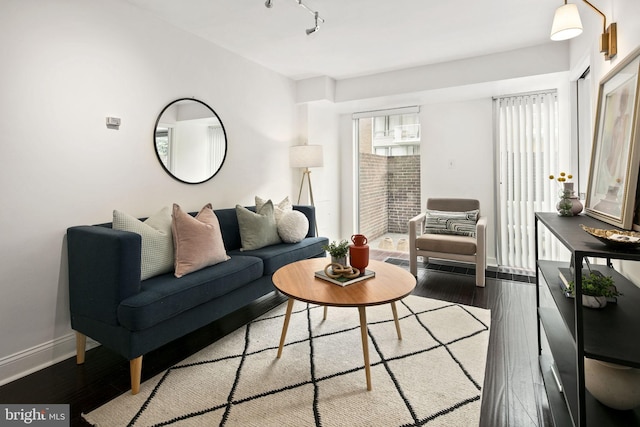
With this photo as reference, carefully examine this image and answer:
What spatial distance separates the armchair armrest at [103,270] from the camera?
1.80 m

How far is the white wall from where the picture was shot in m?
1.94

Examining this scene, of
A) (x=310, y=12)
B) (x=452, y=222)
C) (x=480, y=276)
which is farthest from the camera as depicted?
(x=452, y=222)

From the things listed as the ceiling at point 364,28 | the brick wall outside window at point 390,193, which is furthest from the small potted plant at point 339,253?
the brick wall outside window at point 390,193

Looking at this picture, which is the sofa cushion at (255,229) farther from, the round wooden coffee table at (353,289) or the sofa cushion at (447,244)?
the sofa cushion at (447,244)

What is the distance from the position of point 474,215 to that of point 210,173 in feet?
9.88

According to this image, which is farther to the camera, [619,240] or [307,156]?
[307,156]

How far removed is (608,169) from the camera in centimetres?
165

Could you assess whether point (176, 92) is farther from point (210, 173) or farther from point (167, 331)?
point (167, 331)

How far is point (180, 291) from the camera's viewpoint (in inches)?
77.5

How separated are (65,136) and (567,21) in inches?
127

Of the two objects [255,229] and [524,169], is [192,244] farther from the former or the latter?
[524,169]

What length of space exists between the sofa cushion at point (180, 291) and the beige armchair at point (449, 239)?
1938mm

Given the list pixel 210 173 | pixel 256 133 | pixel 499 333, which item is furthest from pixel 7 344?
pixel 499 333

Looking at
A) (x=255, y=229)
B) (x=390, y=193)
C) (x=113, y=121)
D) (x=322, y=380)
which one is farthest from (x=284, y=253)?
(x=390, y=193)
